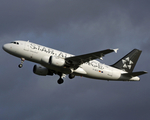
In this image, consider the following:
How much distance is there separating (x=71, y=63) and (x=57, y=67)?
2.28 m

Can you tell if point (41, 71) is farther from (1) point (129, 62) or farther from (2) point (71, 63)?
(1) point (129, 62)

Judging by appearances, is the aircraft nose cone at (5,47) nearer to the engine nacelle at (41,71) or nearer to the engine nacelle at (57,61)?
the engine nacelle at (57,61)

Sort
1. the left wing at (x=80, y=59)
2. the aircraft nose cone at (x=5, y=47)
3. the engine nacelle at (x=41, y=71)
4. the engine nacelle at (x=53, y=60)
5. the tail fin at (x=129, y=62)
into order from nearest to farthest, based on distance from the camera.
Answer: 1. the left wing at (x=80, y=59)
2. the engine nacelle at (x=53, y=60)
3. the aircraft nose cone at (x=5, y=47)
4. the engine nacelle at (x=41, y=71)
5. the tail fin at (x=129, y=62)

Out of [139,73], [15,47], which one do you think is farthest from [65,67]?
[139,73]

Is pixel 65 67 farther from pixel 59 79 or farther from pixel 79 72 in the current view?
pixel 59 79

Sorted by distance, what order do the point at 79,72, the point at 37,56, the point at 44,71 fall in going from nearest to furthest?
the point at 37,56
the point at 79,72
the point at 44,71

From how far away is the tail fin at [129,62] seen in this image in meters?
50.0

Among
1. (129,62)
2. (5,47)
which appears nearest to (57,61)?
(5,47)

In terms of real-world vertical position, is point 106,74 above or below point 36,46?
below

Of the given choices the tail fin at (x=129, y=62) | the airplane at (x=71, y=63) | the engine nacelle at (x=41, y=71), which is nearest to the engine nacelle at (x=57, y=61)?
the airplane at (x=71, y=63)

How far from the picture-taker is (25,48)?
136 ft

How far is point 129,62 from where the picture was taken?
50.7 meters

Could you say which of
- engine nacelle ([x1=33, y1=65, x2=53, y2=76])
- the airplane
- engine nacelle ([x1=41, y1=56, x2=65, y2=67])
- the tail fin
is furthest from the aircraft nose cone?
the tail fin

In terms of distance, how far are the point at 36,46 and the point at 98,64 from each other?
11.0 metres
